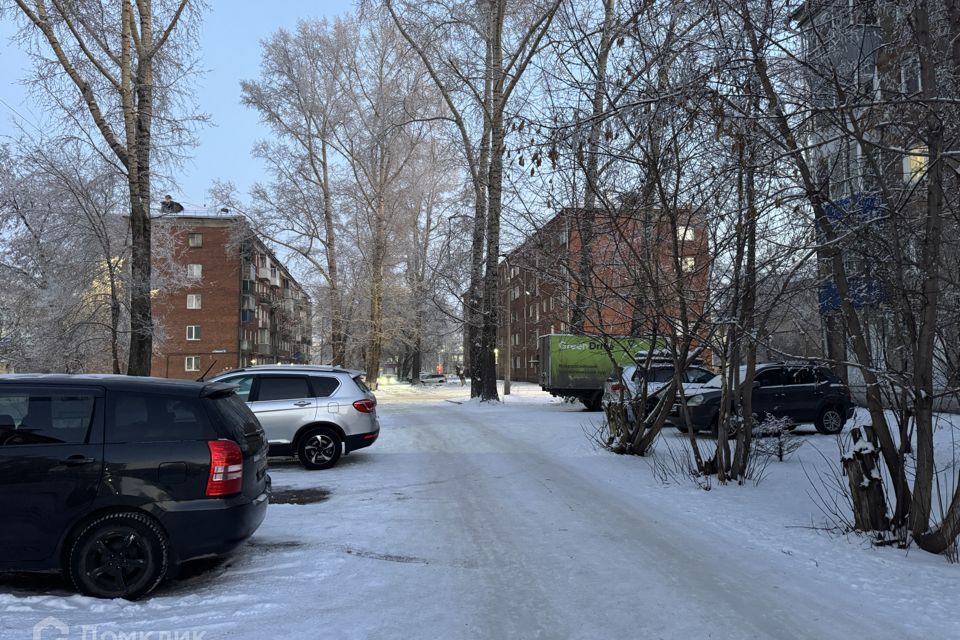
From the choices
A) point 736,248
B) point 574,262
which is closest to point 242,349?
point 574,262

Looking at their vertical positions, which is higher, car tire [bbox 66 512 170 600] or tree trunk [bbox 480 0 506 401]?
tree trunk [bbox 480 0 506 401]

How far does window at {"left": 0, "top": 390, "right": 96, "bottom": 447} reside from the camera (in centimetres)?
472

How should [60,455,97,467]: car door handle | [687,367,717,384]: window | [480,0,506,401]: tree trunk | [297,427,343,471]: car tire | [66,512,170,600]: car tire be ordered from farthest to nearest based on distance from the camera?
[480,0,506,401]: tree trunk → [687,367,717,384]: window → [297,427,343,471]: car tire → [60,455,97,467]: car door handle → [66,512,170,600]: car tire

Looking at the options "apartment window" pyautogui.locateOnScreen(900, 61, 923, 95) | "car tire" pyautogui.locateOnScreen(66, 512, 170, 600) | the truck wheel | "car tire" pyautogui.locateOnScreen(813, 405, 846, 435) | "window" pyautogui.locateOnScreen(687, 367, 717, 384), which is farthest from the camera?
the truck wheel

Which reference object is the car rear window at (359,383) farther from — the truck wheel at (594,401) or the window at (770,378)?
the truck wheel at (594,401)

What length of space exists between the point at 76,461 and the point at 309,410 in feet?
19.8

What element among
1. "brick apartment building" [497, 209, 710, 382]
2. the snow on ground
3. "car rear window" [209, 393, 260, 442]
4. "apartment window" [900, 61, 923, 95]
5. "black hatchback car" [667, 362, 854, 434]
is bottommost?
the snow on ground

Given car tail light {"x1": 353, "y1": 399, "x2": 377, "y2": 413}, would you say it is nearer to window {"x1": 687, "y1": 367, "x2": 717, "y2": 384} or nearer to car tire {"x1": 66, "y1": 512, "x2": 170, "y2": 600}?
car tire {"x1": 66, "y1": 512, "x2": 170, "y2": 600}

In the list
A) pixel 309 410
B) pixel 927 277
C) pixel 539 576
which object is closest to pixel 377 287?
pixel 309 410

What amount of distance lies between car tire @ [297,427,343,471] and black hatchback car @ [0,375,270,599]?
552 cm

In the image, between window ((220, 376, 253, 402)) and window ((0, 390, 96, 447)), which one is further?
window ((220, 376, 253, 402))

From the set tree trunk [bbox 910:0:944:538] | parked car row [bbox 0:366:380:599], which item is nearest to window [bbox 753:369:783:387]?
tree trunk [bbox 910:0:944:538]

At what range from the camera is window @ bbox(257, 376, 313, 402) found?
1079 cm

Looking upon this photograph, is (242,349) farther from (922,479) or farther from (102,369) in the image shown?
(922,479)
